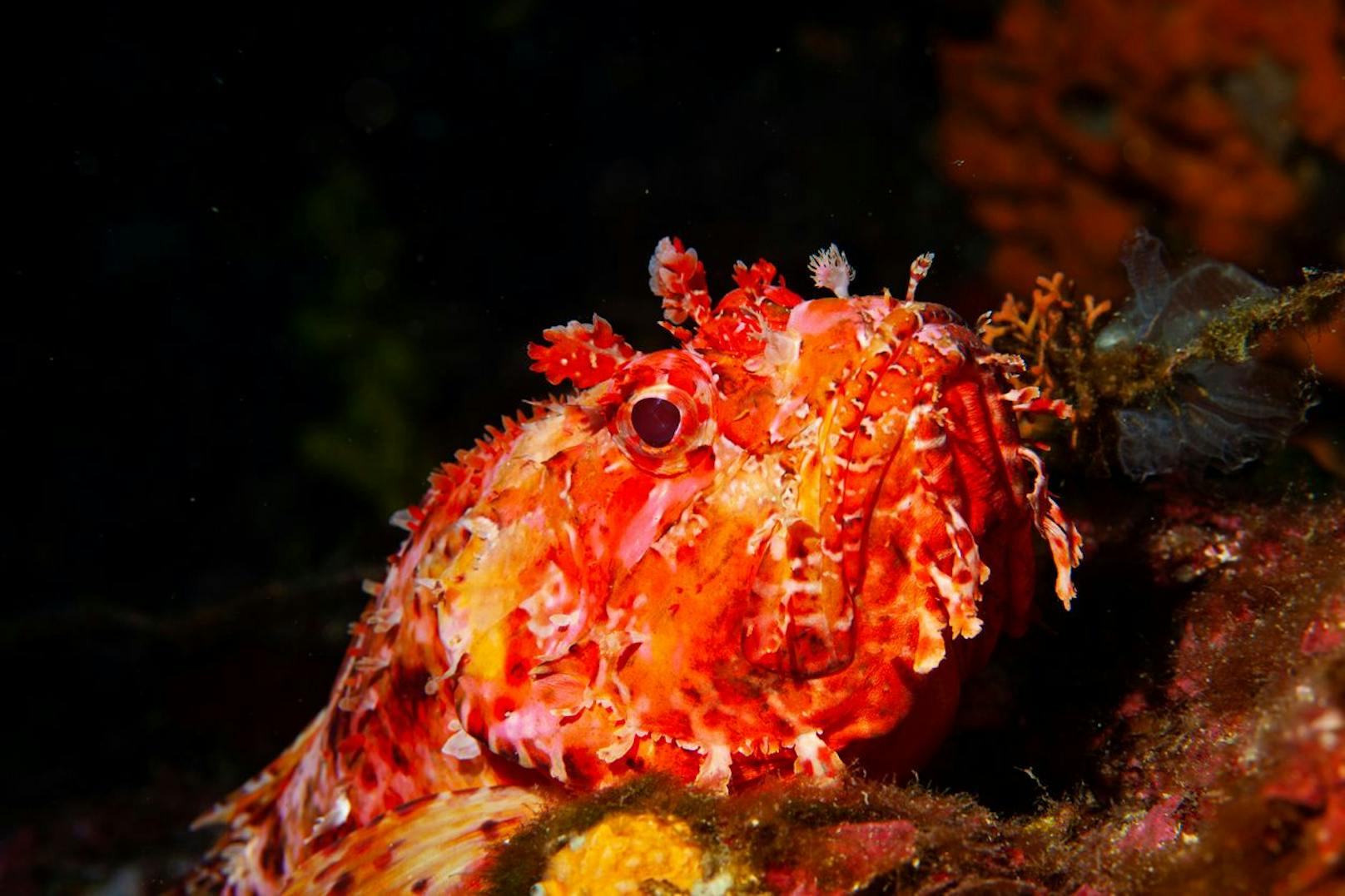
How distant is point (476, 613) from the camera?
3.14 metres

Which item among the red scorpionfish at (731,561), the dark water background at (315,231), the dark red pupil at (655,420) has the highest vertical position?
the dark water background at (315,231)

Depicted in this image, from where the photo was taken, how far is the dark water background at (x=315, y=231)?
12.2m

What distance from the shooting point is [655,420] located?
276cm

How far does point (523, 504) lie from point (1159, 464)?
2.90m

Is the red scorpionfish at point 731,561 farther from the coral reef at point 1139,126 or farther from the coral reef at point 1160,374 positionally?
the coral reef at point 1139,126

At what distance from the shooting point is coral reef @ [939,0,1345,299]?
Result: 6707 mm

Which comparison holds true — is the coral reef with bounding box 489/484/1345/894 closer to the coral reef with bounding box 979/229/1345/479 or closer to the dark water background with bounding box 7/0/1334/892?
the coral reef with bounding box 979/229/1345/479

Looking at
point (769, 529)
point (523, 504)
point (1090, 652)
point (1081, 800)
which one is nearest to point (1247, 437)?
point (1090, 652)

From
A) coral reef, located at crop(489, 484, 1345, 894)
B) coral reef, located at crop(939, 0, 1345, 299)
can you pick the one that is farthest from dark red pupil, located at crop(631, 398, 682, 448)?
coral reef, located at crop(939, 0, 1345, 299)

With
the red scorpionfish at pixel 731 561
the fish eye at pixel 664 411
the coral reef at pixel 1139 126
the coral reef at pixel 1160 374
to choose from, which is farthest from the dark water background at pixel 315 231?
the fish eye at pixel 664 411

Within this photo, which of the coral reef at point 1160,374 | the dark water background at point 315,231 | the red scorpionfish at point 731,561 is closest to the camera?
the red scorpionfish at point 731,561

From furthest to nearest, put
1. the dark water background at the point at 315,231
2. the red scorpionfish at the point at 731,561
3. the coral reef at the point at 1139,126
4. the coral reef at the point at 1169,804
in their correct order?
the dark water background at the point at 315,231 < the coral reef at the point at 1139,126 < the red scorpionfish at the point at 731,561 < the coral reef at the point at 1169,804

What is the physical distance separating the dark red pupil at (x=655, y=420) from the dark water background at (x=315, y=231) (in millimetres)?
8580

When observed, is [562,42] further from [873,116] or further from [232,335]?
[232,335]
